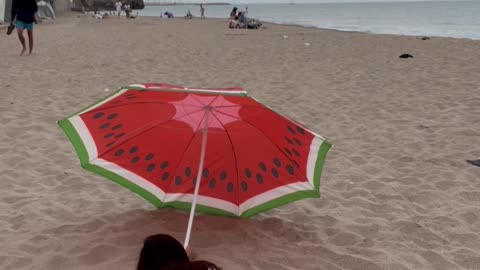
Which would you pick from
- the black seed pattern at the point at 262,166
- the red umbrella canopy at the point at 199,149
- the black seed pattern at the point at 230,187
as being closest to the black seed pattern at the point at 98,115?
the red umbrella canopy at the point at 199,149

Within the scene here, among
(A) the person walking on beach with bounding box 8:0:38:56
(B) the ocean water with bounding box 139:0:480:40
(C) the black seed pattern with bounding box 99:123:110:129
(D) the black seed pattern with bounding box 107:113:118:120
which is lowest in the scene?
(B) the ocean water with bounding box 139:0:480:40

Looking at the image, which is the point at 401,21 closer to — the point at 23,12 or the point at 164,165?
the point at 23,12

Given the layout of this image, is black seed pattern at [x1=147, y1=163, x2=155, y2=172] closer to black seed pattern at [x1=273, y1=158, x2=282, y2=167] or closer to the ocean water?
black seed pattern at [x1=273, y1=158, x2=282, y2=167]

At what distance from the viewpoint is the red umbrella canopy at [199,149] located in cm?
289

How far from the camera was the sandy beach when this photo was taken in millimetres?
3041

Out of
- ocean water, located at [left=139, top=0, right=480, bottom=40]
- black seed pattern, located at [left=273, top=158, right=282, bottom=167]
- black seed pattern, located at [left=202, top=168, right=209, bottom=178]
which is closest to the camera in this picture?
black seed pattern, located at [left=273, top=158, right=282, bottom=167]

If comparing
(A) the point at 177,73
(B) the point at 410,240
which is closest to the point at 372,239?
(B) the point at 410,240

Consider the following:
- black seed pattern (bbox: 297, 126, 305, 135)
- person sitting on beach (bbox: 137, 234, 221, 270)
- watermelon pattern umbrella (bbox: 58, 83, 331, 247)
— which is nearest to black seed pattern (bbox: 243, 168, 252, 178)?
watermelon pattern umbrella (bbox: 58, 83, 331, 247)

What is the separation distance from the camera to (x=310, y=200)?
402 centimetres

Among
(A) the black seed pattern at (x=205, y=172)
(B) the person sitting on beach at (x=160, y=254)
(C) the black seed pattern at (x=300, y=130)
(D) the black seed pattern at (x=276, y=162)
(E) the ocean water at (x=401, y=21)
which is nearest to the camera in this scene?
(B) the person sitting on beach at (x=160, y=254)

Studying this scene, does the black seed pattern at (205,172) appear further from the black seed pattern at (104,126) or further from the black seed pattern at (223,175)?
the black seed pattern at (104,126)

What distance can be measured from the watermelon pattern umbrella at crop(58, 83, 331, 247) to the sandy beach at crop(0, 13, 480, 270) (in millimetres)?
311

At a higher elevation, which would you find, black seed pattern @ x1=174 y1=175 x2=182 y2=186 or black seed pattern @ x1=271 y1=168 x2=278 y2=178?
black seed pattern @ x1=271 y1=168 x2=278 y2=178

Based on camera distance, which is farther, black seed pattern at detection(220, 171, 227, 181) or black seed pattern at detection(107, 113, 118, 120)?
black seed pattern at detection(220, 171, 227, 181)
